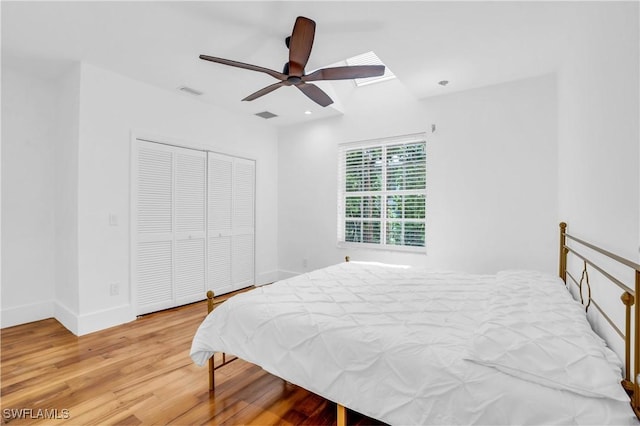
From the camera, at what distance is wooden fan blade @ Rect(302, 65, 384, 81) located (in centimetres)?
234

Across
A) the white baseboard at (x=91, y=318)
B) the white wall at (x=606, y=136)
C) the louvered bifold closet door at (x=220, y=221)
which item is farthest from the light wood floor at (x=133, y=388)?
the white wall at (x=606, y=136)

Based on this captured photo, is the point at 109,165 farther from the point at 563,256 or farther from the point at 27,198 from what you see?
the point at 563,256

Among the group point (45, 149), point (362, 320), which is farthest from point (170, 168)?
point (362, 320)

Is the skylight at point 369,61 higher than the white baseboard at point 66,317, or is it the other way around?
the skylight at point 369,61

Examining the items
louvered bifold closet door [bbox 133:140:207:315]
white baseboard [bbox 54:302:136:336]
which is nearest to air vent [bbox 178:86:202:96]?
louvered bifold closet door [bbox 133:140:207:315]

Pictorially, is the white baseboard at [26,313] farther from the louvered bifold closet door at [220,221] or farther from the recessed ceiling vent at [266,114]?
the recessed ceiling vent at [266,114]

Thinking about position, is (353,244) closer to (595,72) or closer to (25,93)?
(595,72)

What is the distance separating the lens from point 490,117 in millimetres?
3447

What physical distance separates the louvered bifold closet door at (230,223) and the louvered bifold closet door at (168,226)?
5.7 inches

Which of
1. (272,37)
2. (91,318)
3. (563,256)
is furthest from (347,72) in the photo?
(91,318)

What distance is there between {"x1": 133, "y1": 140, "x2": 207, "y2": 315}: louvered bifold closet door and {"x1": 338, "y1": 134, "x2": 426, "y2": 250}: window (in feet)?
6.59

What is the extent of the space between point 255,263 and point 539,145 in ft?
13.0

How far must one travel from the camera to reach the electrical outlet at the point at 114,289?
10.3 ft

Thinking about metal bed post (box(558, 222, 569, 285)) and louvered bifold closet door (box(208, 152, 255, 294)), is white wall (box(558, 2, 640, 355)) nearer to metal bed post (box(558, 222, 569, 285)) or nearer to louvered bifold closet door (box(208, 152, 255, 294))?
metal bed post (box(558, 222, 569, 285))
